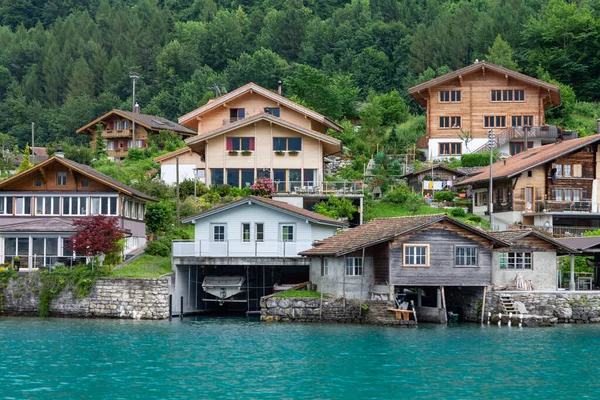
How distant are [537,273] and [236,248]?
1653 cm

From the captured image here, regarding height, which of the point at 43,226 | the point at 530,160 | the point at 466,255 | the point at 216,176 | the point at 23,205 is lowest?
the point at 466,255

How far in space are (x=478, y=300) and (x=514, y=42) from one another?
78.5 m

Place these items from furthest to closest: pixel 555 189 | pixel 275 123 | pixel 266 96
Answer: pixel 266 96 < pixel 275 123 < pixel 555 189

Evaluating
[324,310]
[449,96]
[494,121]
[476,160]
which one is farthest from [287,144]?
[324,310]

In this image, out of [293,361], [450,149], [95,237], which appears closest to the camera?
[293,361]

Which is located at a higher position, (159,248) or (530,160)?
(530,160)

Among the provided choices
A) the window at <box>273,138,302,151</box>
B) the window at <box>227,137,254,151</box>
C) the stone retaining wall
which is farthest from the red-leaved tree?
the window at <box>273,138,302,151</box>

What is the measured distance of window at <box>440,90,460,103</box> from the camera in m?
87.9

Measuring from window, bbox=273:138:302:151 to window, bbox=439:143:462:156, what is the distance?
60.6ft

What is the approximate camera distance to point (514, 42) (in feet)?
403

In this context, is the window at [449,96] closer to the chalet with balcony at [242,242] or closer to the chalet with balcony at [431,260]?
the chalet with balcony at [242,242]

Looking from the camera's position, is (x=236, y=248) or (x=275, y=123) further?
(x=275, y=123)

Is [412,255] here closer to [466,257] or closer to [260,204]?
[466,257]

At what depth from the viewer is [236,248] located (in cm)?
5478
